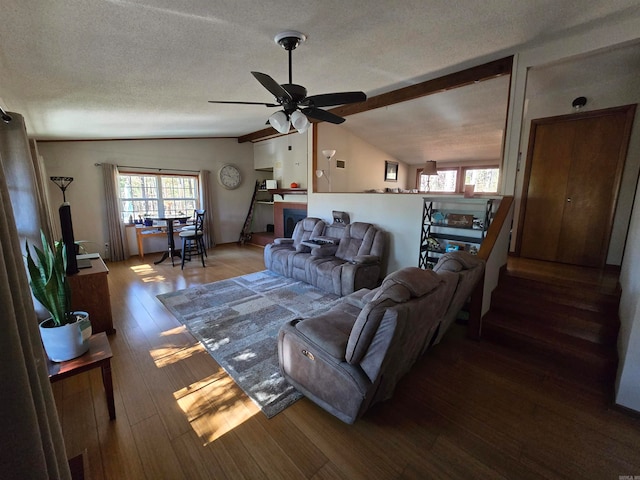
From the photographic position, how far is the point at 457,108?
4.78 m

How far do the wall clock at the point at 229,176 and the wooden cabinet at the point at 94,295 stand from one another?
15.7 feet

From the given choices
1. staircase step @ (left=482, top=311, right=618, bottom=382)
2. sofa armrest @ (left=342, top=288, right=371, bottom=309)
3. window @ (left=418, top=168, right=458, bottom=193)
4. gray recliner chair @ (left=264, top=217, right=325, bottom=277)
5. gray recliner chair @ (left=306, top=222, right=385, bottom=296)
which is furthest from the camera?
window @ (left=418, top=168, right=458, bottom=193)

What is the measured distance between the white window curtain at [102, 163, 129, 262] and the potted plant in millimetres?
4797

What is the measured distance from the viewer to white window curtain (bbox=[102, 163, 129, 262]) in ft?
19.0

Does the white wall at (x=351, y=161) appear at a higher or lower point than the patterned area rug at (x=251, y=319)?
higher

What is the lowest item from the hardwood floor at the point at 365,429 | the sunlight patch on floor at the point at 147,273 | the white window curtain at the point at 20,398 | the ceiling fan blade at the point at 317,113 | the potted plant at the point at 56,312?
the hardwood floor at the point at 365,429

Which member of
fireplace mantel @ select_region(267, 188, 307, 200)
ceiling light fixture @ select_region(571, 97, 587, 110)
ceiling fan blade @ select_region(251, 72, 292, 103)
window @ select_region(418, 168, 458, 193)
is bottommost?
fireplace mantel @ select_region(267, 188, 307, 200)

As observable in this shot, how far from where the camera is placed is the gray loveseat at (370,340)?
61.2 inches

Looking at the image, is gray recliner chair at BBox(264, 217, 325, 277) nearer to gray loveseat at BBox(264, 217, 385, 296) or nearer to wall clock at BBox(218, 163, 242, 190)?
gray loveseat at BBox(264, 217, 385, 296)

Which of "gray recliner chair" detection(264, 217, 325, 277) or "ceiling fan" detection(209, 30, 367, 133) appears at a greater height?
"ceiling fan" detection(209, 30, 367, 133)

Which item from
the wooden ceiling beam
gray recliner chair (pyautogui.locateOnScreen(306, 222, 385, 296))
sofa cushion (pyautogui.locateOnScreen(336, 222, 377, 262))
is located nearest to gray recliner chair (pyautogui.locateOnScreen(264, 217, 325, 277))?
gray recliner chair (pyautogui.locateOnScreen(306, 222, 385, 296))

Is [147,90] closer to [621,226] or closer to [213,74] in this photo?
[213,74]

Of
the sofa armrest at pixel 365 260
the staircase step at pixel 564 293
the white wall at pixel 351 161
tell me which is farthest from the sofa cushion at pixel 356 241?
the staircase step at pixel 564 293

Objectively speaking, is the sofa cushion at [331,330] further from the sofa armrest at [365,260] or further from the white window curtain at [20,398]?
the sofa armrest at [365,260]
